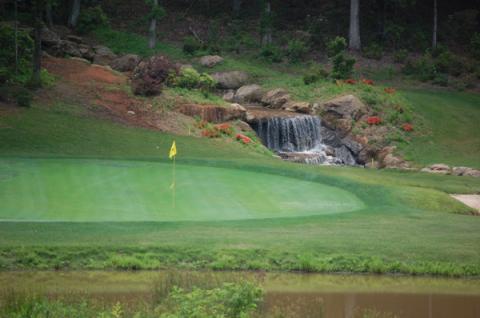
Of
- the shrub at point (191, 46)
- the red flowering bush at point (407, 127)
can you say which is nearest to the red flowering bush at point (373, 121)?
the red flowering bush at point (407, 127)

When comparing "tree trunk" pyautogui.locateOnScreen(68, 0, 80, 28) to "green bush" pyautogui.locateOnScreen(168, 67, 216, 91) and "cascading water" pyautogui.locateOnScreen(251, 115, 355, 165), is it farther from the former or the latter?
"cascading water" pyautogui.locateOnScreen(251, 115, 355, 165)

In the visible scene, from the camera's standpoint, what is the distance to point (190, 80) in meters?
42.8

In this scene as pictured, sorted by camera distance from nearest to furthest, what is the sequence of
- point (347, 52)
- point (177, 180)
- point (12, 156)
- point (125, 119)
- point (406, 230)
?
point (406, 230) → point (177, 180) → point (12, 156) → point (125, 119) → point (347, 52)

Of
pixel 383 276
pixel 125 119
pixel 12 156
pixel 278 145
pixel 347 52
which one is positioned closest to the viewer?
pixel 383 276

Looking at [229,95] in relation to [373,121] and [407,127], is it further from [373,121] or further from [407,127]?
[407,127]

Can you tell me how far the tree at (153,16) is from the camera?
50344mm

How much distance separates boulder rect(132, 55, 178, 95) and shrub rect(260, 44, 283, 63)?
11.9 metres

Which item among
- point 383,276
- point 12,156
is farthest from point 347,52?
point 383,276

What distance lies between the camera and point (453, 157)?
124ft

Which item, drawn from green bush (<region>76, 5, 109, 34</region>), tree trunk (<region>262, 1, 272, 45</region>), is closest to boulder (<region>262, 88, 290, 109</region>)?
tree trunk (<region>262, 1, 272, 45</region>)

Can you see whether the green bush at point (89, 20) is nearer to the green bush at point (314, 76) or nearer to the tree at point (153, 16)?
the tree at point (153, 16)

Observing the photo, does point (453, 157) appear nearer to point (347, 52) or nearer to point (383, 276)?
point (347, 52)

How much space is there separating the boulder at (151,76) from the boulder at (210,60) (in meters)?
7.97

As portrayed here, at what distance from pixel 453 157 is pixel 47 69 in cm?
1855
